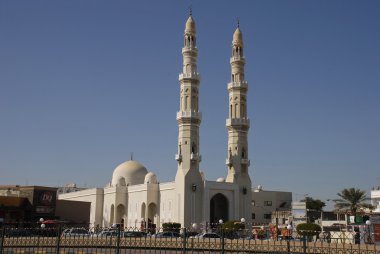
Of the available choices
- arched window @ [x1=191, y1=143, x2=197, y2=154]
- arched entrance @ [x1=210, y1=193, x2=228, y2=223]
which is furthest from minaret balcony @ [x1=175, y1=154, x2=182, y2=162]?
arched entrance @ [x1=210, y1=193, x2=228, y2=223]

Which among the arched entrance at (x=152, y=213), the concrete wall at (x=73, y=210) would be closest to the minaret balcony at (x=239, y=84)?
the arched entrance at (x=152, y=213)

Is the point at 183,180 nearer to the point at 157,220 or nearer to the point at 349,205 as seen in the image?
the point at 157,220

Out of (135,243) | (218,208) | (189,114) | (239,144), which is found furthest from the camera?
(218,208)

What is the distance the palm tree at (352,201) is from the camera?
54750 mm

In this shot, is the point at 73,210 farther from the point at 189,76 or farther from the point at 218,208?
the point at 189,76

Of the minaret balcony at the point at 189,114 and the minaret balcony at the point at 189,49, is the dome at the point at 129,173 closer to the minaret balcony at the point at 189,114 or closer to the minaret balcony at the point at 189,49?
the minaret balcony at the point at 189,114

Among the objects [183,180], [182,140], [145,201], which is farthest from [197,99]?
[145,201]

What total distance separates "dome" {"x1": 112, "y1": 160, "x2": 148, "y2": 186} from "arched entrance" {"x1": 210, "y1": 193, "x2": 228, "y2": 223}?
1160cm

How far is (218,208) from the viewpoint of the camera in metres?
55.3

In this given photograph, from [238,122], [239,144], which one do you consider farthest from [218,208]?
[238,122]

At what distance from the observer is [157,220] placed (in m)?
53.9

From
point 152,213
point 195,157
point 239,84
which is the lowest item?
point 152,213

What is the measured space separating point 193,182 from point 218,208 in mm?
6448

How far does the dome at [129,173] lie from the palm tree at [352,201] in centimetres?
2359
